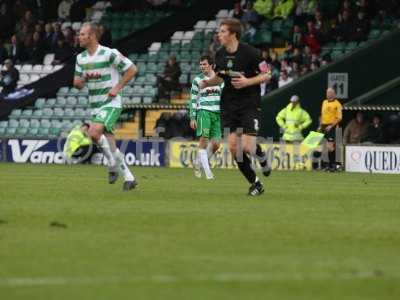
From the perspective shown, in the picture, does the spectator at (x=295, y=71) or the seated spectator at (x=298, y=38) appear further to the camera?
the seated spectator at (x=298, y=38)

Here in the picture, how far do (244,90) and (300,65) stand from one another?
16.3m

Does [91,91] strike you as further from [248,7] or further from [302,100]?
[248,7]

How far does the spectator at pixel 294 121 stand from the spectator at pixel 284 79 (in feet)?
6.75

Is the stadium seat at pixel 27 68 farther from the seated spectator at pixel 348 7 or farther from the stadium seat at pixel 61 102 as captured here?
the seated spectator at pixel 348 7

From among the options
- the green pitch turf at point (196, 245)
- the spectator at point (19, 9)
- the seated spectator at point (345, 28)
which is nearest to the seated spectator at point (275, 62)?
the seated spectator at point (345, 28)

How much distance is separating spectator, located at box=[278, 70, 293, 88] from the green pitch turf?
15261 millimetres

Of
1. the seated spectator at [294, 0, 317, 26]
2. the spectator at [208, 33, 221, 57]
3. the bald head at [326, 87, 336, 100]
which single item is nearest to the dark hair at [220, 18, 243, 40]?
the bald head at [326, 87, 336, 100]

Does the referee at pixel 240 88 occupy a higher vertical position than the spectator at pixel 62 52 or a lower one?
lower

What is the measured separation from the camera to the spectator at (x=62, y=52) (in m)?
38.7

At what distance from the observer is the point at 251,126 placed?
1670 cm

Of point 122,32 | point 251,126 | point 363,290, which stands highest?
point 122,32

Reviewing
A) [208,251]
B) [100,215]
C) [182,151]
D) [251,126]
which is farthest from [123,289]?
[182,151]

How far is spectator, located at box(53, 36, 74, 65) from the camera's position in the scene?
127 feet

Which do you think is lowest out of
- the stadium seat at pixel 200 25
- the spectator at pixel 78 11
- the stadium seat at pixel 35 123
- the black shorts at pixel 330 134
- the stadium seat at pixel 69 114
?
the black shorts at pixel 330 134
